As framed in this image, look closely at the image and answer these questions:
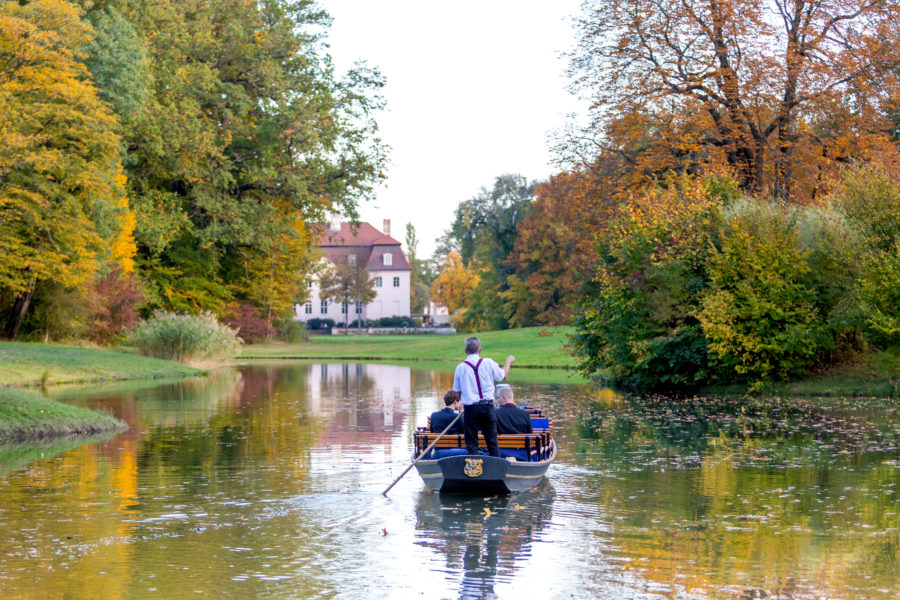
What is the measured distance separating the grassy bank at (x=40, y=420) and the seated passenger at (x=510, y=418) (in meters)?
8.95

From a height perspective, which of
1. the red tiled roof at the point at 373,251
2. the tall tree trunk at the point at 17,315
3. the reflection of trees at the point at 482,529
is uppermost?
the red tiled roof at the point at 373,251

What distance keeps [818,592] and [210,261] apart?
4891 cm

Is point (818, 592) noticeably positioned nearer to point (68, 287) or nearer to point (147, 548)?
point (147, 548)

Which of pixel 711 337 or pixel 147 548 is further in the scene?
pixel 711 337

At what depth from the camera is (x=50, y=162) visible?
3653 cm

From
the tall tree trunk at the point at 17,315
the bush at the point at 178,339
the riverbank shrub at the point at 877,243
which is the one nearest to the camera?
the riverbank shrub at the point at 877,243

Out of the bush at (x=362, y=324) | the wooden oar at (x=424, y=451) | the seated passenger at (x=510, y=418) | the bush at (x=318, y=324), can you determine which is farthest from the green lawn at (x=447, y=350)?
the bush at (x=362, y=324)

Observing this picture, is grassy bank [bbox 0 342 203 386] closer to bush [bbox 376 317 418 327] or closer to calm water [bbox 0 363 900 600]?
calm water [bbox 0 363 900 600]

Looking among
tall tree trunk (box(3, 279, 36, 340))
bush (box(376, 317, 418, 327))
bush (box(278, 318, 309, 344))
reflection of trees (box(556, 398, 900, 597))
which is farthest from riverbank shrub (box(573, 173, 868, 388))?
bush (box(376, 317, 418, 327))

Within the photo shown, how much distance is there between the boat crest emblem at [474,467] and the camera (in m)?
12.7

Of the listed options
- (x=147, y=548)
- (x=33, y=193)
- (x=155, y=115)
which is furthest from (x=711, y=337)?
(x=155, y=115)

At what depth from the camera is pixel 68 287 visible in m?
42.2

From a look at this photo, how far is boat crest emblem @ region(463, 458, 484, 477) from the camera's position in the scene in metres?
12.7

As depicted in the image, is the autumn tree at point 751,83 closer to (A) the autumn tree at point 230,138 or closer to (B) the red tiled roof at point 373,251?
(A) the autumn tree at point 230,138
